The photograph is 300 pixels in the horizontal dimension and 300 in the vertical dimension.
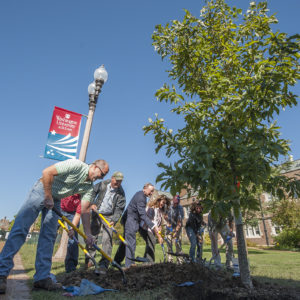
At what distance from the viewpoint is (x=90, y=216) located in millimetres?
5051

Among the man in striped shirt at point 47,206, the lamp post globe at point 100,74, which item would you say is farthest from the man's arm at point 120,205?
the lamp post globe at point 100,74

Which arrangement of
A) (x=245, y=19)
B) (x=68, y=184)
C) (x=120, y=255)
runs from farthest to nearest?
(x=120, y=255) → (x=245, y=19) → (x=68, y=184)

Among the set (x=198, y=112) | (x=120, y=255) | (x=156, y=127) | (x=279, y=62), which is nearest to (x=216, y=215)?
(x=198, y=112)

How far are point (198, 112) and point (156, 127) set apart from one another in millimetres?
836

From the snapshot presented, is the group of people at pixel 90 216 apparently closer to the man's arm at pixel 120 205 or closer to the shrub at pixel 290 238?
the man's arm at pixel 120 205

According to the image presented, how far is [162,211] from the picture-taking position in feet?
22.6

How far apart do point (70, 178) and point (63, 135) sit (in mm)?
4452

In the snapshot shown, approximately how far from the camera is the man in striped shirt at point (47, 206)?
3.12 metres

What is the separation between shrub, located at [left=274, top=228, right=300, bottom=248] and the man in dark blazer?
20.5 m

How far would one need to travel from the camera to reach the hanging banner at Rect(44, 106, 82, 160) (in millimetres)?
7230

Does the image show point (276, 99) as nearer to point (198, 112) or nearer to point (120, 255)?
point (198, 112)

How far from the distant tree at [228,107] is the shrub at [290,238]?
21565mm

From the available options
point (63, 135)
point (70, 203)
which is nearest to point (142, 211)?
point (70, 203)

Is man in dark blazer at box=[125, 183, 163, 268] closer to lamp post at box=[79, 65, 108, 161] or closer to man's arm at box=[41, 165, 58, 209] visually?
man's arm at box=[41, 165, 58, 209]
